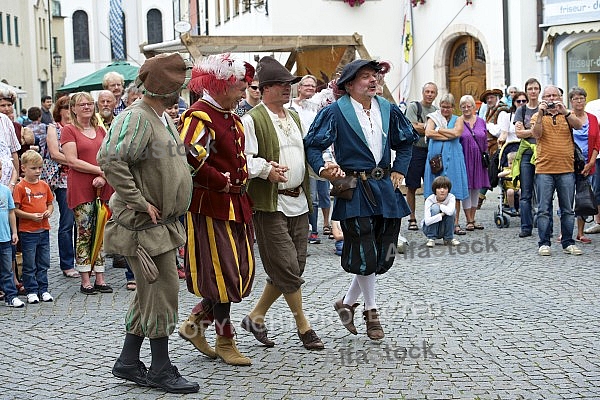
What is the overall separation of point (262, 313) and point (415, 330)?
1120 mm

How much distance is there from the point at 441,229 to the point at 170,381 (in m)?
6.46

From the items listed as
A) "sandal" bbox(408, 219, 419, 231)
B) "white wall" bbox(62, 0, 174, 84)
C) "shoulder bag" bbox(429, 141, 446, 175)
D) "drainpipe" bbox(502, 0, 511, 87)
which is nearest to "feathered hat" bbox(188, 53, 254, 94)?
"shoulder bag" bbox(429, 141, 446, 175)

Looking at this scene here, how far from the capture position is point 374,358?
Answer: 6.29 meters

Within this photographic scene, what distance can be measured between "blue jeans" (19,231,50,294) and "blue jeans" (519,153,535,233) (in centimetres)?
577

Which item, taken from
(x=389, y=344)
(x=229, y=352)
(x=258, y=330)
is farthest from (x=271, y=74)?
(x=389, y=344)

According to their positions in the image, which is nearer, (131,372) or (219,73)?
(131,372)

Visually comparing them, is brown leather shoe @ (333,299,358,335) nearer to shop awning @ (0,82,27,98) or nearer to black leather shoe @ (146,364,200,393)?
black leather shoe @ (146,364,200,393)

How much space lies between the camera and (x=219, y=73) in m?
6.07

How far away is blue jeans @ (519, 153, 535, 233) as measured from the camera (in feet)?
38.7

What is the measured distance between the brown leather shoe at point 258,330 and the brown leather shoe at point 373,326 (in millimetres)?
660

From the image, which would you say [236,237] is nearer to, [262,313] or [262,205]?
[262,205]

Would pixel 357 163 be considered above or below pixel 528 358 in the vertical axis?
above

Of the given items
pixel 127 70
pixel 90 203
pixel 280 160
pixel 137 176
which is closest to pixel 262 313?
pixel 280 160

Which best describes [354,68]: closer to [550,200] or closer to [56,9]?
[550,200]
